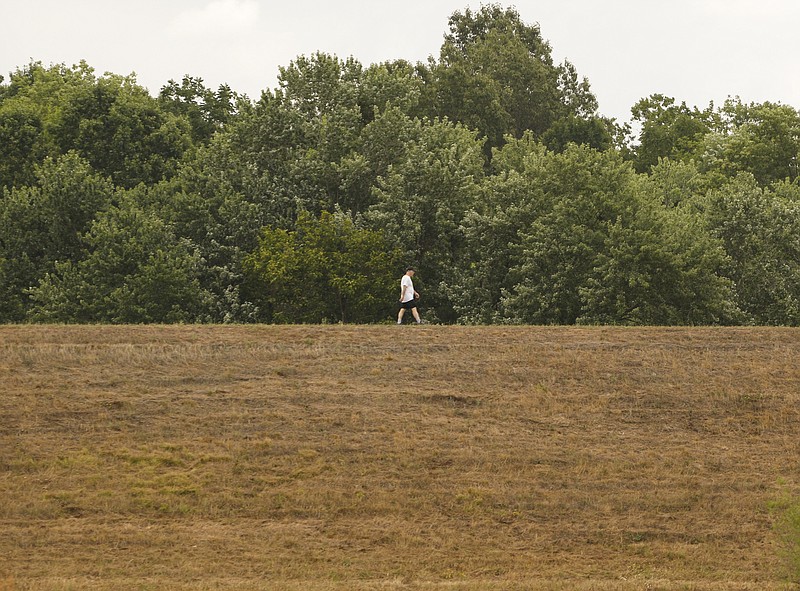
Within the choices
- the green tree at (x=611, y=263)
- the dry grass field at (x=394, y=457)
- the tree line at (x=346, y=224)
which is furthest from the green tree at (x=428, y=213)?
the dry grass field at (x=394, y=457)

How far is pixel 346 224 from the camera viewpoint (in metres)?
47.9

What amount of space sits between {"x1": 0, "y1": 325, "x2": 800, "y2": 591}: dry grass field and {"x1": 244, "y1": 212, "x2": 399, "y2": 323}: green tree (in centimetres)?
1392

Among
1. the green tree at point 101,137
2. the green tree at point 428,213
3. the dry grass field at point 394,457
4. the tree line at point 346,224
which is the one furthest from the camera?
the green tree at point 101,137

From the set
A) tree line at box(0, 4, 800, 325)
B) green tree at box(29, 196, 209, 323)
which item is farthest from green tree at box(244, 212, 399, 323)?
green tree at box(29, 196, 209, 323)

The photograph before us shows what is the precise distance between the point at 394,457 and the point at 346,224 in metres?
24.8

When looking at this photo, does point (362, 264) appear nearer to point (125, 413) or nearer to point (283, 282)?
point (283, 282)

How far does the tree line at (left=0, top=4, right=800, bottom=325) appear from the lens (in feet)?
149

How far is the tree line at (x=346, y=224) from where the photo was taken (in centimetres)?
4528

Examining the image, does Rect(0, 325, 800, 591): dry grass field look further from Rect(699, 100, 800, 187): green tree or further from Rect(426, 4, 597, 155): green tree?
Rect(426, 4, 597, 155): green tree

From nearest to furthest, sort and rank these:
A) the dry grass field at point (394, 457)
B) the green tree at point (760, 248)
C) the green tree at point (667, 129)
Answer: the dry grass field at point (394, 457) → the green tree at point (760, 248) → the green tree at point (667, 129)

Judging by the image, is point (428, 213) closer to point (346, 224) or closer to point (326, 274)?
point (346, 224)

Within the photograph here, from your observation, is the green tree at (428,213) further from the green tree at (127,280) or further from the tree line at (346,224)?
the green tree at (127,280)

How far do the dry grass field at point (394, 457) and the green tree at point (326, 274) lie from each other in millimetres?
13923

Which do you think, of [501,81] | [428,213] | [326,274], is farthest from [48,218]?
[501,81]
